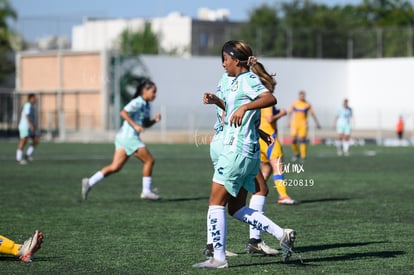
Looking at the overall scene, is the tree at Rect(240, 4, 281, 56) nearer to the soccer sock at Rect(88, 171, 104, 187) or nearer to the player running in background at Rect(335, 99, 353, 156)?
the player running in background at Rect(335, 99, 353, 156)

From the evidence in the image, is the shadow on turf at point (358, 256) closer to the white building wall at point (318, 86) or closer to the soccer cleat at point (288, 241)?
the soccer cleat at point (288, 241)

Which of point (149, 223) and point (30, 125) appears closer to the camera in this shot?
point (149, 223)

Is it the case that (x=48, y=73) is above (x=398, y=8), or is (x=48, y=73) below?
below

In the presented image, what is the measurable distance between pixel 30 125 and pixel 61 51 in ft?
117

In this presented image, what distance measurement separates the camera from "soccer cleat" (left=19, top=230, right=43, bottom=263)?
938 centimetres

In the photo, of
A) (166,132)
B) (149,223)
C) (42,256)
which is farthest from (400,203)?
(166,132)

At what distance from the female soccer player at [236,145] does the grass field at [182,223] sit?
331mm

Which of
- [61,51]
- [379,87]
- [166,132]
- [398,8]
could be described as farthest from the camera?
[398,8]

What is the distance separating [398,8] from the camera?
9588cm

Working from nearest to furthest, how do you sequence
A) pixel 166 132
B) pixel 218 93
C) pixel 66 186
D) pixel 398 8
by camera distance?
pixel 218 93 → pixel 66 186 → pixel 166 132 → pixel 398 8

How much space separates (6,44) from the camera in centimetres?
8169

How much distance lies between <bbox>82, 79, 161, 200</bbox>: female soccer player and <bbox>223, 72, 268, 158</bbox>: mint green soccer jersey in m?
7.50

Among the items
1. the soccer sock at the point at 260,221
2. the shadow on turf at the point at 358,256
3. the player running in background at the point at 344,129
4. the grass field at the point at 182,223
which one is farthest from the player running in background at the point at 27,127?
the soccer sock at the point at 260,221

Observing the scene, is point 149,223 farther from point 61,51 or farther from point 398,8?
point 398,8
